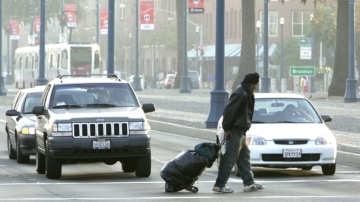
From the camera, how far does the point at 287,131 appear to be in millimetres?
17594

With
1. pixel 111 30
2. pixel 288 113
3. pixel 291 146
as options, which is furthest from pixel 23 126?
pixel 111 30

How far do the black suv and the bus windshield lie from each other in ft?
174

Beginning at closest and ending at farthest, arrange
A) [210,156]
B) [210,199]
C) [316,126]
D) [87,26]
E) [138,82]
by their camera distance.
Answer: [210,199]
[210,156]
[316,126]
[138,82]
[87,26]

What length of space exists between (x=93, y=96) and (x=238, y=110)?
12.7ft

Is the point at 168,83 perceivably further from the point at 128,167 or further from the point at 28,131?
the point at 128,167

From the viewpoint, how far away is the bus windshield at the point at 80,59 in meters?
70.8

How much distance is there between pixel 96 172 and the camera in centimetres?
1877

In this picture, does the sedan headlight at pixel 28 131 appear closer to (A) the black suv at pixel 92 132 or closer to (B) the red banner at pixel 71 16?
(A) the black suv at pixel 92 132

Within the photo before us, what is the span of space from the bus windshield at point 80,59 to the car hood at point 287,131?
5346 centimetres

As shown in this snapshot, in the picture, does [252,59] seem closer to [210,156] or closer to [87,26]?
[210,156]

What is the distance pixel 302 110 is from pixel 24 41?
162 metres

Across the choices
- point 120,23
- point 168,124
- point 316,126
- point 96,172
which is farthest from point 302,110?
point 120,23

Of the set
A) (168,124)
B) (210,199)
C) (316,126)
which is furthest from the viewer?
(168,124)

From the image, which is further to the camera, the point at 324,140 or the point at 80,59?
the point at 80,59
